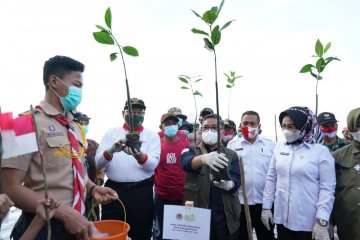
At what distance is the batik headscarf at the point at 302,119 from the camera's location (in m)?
2.81

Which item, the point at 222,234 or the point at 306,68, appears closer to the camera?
the point at 222,234

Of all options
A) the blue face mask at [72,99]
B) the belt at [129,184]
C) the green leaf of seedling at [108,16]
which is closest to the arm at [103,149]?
the belt at [129,184]

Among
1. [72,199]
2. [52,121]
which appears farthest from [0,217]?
[52,121]

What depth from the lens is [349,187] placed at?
2666 mm

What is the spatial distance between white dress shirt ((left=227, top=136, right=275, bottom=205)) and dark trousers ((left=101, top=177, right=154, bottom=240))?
1292mm

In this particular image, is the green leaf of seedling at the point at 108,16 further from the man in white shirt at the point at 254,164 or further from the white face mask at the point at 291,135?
the man in white shirt at the point at 254,164

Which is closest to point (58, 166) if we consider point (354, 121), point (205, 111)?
point (354, 121)

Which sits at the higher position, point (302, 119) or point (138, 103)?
point (138, 103)

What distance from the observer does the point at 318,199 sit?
268 centimetres

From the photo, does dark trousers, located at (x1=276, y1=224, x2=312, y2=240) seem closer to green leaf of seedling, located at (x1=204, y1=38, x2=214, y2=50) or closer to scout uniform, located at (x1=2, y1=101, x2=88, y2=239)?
green leaf of seedling, located at (x1=204, y1=38, x2=214, y2=50)

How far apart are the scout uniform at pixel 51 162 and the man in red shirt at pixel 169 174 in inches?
87.5

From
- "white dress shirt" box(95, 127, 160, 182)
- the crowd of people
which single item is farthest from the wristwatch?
"white dress shirt" box(95, 127, 160, 182)

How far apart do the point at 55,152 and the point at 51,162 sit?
0.23 feet

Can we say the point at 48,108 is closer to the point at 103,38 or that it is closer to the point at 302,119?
the point at 103,38
